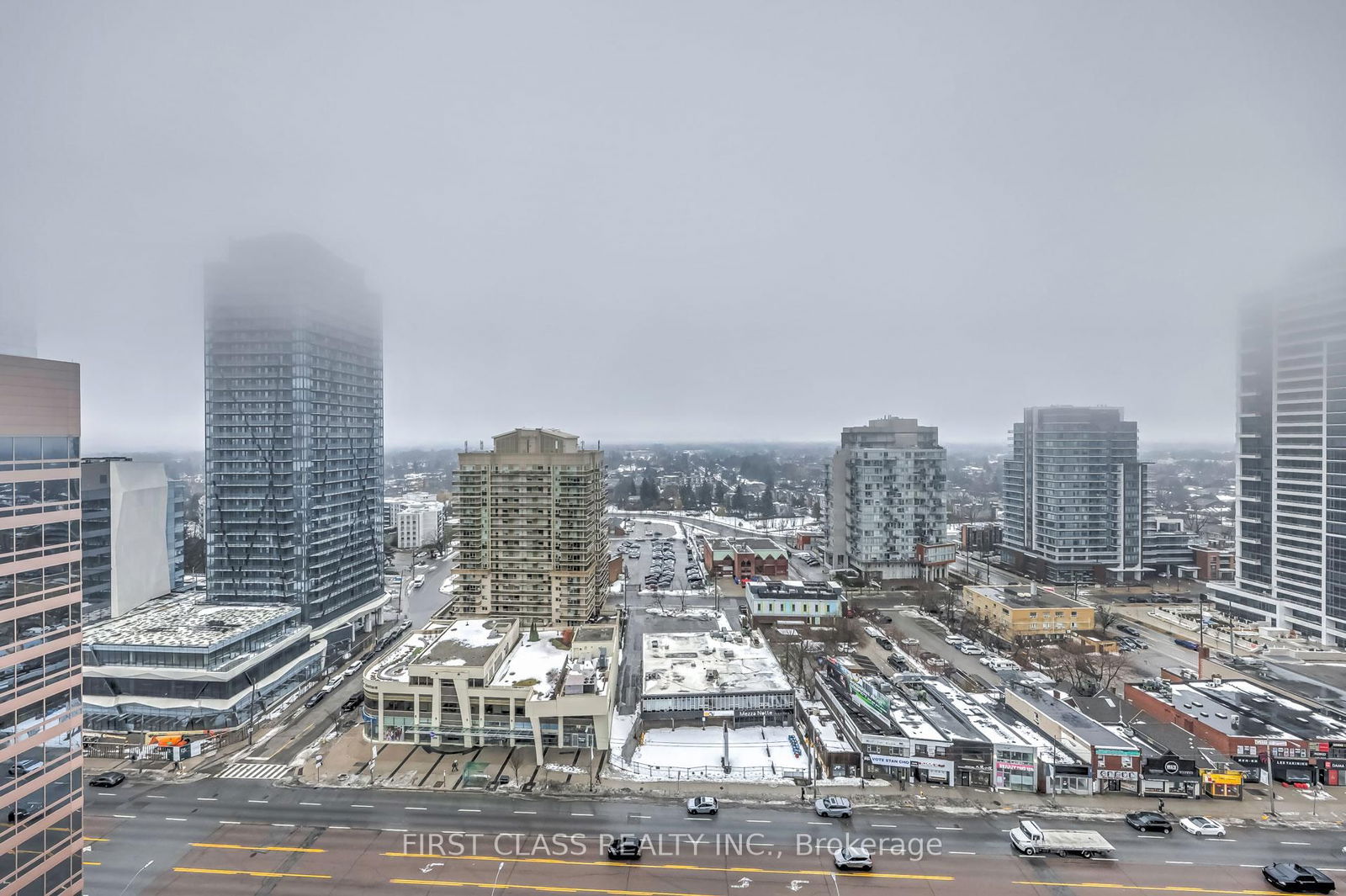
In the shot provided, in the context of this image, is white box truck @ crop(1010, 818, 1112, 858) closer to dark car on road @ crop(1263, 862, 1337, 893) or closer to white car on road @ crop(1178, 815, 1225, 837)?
white car on road @ crop(1178, 815, 1225, 837)

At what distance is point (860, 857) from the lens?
52.4 feet

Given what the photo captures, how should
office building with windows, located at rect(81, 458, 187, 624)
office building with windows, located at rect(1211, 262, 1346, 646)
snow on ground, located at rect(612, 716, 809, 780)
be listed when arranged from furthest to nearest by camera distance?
office building with windows, located at rect(1211, 262, 1346, 646) → office building with windows, located at rect(81, 458, 187, 624) → snow on ground, located at rect(612, 716, 809, 780)

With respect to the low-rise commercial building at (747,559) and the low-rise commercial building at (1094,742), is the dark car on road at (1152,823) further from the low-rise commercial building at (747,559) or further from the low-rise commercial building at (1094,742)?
the low-rise commercial building at (747,559)

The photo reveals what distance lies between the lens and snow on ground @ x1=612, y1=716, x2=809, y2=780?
20.8 metres

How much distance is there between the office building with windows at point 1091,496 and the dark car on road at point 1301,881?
34.6 meters

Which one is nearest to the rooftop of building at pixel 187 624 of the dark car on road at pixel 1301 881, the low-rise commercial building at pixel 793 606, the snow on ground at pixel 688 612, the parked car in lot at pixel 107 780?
the parked car in lot at pixel 107 780

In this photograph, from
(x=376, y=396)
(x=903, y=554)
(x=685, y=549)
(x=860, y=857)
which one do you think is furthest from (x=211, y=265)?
(x=903, y=554)

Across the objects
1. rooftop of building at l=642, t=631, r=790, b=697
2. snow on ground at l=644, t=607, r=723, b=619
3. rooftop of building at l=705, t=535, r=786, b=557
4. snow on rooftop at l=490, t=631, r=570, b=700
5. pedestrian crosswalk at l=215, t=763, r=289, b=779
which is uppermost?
rooftop of building at l=705, t=535, r=786, b=557

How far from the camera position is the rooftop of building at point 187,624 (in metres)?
24.8

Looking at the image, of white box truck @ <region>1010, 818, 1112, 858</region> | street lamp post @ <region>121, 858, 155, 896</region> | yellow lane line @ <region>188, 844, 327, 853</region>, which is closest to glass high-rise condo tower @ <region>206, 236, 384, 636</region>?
yellow lane line @ <region>188, 844, 327, 853</region>

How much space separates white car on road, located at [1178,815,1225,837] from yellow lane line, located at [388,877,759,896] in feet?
42.7

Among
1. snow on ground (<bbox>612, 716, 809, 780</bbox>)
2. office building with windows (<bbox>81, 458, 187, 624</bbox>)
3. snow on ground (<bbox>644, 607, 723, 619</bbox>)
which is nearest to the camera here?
snow on ground (<bbox>612, 716, 809, 780</bbox>)

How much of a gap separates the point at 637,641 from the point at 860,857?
19.5m

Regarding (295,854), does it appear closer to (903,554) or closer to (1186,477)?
(903,554)
